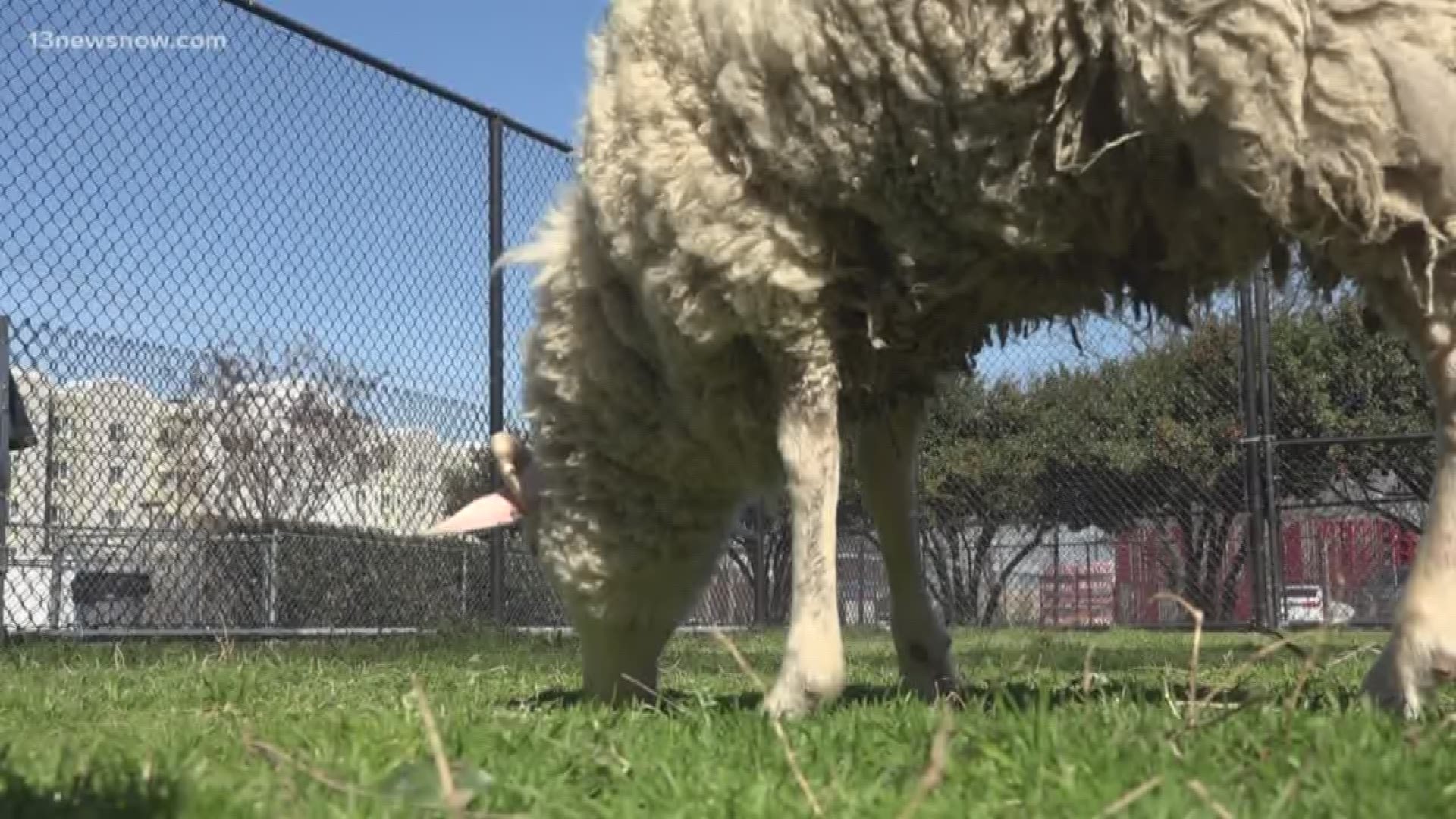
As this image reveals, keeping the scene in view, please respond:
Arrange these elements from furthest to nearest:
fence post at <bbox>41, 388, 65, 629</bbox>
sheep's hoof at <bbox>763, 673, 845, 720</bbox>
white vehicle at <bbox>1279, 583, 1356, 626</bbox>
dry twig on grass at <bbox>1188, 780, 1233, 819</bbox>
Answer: white vehicle at <bbox>1279, 583, 1356, 626</bbox>
fence post at <bbox>41, 388, 65, 629</bbox>
sheep's hoof at <bbox>763, 673, 845, 720</bbox>
dry twig on grass at <bbox>1188, 780, 1233, 819</bbox>

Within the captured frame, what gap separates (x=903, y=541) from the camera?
4.35m

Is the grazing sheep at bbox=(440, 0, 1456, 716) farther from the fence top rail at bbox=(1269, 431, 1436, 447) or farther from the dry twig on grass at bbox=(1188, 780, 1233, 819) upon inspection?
the fence top rail at bbox=(1269, 431, 1436, 447)

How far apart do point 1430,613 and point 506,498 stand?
2.68m

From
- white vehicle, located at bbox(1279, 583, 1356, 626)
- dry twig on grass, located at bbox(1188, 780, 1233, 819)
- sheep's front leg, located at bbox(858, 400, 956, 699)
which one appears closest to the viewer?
dry twig on grass, located at bbox(1188, 780, 1233, 819)

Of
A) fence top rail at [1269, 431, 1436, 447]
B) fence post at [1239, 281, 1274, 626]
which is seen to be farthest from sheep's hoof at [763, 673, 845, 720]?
fence post at [1239, 281, 1274, 626]

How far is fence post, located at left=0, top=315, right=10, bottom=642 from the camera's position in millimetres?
5896

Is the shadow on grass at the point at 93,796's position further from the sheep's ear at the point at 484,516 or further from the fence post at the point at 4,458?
the fence post at the point at 4,458

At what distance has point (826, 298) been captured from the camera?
3463 millimetres

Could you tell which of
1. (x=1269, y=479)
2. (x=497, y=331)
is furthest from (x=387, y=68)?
(x=1269, y=479)

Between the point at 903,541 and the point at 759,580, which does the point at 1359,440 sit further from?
the point at 903,541

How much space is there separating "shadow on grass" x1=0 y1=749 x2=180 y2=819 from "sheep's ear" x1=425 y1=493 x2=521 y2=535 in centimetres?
245

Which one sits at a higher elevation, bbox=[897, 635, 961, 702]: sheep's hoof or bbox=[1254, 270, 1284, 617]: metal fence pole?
bbox=[1254, 270, 1284, 617]: metal fence pole

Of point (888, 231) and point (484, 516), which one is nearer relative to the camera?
point (888, 231)

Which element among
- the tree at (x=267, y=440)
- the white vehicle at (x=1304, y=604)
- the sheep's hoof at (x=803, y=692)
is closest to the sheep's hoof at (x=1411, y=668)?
the sheep's hoof at (x=803, y=692)
